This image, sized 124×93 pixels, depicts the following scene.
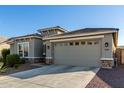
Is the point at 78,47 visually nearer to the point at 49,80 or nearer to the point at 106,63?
the point at 106,63

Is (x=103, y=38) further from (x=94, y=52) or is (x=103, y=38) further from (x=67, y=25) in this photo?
(x=67, y=25)

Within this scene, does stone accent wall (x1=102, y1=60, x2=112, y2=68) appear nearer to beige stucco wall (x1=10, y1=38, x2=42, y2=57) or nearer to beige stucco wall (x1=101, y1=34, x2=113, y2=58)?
beige stucco wall (x1=101, y1=34, x2=113, y2=58)

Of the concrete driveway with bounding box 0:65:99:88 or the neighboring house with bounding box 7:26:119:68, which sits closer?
the concrete driveway with bounding box 0:65:99:88

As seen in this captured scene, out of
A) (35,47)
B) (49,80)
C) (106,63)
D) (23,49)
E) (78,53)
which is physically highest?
(35,47)

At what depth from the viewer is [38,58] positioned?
15.3m

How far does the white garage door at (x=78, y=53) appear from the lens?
10.8 metres

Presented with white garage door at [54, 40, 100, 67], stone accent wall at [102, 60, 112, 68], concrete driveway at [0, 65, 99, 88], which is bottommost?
concrete driveway at [0, 65, 99, 88]

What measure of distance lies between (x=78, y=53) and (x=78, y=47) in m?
0.54

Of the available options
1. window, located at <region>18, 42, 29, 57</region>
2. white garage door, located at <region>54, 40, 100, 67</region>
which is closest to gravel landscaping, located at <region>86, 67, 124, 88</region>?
white garage door, located at <region>54, 40, 100, 67</region>

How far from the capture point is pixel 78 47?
38.3 ft

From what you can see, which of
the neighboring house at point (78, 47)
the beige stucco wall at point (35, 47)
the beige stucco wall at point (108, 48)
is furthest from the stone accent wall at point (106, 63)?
the beige stucco wall at point (35, 47)

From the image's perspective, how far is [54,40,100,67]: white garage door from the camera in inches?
426

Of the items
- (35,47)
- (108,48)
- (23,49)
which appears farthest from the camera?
(23,49)

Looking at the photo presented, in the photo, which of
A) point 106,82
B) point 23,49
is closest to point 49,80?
point 106,82
